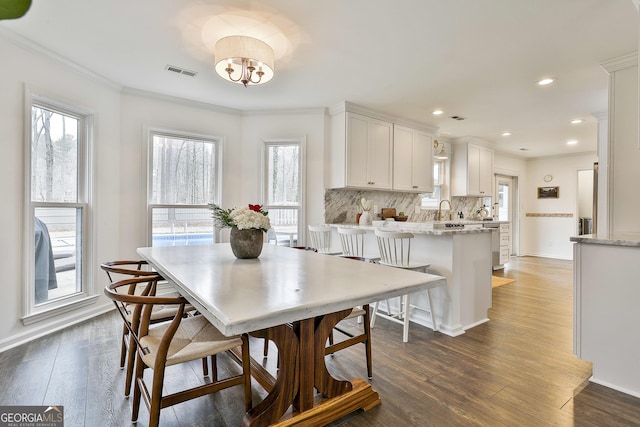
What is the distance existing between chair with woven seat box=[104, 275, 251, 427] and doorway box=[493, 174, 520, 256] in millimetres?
Result: 7611

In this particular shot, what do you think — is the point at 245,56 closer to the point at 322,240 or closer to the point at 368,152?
the point at 322,240

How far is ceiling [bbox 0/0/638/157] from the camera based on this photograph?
7.37ft

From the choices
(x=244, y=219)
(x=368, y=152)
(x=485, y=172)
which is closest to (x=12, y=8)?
(x=244, y=219)

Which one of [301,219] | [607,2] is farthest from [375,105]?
[607,2]

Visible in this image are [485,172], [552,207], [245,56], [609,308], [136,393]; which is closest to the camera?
[136,393]

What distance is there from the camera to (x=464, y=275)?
2.96 m

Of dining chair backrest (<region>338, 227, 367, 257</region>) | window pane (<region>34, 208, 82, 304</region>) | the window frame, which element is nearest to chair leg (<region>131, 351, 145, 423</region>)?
window pane (<region>34, 208, 82, 304</region>)

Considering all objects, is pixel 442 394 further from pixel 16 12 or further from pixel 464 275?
pixel 16 12

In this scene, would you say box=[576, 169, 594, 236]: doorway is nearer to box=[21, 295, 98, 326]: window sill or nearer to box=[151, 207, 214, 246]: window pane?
box=[151, 207, 214, 246]: window pane

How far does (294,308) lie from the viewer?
113cm

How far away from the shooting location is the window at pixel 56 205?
9.36ft

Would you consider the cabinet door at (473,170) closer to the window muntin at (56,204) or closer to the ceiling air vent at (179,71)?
the ceiling air vent at (179,71)

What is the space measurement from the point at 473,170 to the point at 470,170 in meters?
0.11

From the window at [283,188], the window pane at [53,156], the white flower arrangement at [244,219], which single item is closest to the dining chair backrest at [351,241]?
the window at [283,188]
